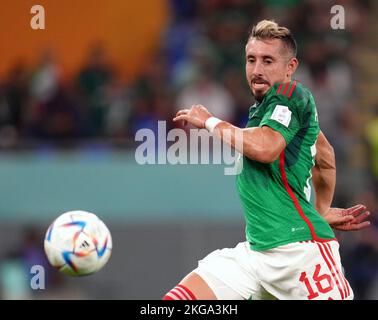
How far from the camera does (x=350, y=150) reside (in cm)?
1407

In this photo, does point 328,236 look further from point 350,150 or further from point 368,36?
point 368,36

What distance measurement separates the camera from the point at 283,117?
22.3 ft

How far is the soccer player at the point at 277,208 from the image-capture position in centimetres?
689

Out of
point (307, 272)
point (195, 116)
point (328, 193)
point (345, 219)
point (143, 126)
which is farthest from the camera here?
point (143, 126)

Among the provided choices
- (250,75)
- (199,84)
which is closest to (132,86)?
(199,84)

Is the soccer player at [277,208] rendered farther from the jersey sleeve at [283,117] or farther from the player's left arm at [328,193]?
the player's left arm at [328,193]

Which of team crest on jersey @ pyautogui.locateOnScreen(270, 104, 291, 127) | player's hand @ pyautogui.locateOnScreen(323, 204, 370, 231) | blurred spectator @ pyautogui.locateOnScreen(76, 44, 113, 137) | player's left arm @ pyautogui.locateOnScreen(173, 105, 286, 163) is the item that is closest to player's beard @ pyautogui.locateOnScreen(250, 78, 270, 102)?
team crest on jersey @ pyautogui.locateOnScreen(270, 104, 291, 127)

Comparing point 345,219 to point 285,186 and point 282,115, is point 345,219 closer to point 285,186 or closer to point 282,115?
point 285,186

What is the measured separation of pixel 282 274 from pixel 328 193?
1081 mm

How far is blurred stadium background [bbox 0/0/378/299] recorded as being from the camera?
1332cm

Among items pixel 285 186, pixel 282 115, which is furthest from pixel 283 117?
pixel 285 186

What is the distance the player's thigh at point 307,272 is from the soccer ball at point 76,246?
4.07 feet

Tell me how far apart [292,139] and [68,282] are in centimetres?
684

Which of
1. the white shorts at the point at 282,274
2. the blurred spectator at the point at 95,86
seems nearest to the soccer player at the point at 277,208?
the white shorts at the point at 282,274
